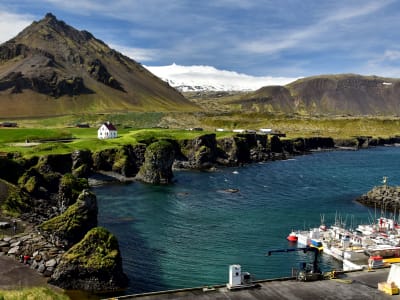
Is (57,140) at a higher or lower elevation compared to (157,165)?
higher

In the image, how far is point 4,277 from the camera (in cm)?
5412

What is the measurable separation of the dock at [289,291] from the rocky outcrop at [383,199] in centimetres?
6843

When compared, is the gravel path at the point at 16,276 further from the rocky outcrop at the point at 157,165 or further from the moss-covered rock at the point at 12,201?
the rocky outcrop at the point at 157,165

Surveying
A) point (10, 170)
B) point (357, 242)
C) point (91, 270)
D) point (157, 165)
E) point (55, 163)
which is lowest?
point (357, 242)

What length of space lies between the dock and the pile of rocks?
22.8 metres

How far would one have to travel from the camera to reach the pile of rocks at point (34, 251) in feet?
190

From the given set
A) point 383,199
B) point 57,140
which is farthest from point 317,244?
point 57,140

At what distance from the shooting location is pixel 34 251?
61.3m

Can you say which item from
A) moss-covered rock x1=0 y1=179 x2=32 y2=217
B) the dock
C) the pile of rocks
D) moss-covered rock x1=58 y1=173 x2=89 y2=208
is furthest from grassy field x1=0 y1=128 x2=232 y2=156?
the dock

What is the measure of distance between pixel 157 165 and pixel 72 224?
69.2 m

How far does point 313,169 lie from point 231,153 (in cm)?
3710

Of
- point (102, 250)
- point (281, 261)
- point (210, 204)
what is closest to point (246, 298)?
point (102, 250)

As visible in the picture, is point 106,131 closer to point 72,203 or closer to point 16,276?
point 72,203

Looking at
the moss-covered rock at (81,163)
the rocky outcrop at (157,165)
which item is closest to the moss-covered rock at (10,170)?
the moss-covered rock at (81,163)
